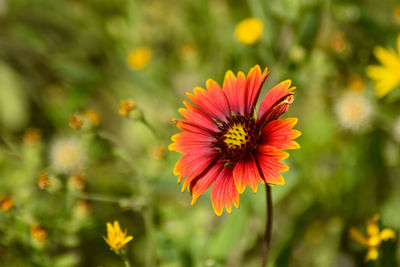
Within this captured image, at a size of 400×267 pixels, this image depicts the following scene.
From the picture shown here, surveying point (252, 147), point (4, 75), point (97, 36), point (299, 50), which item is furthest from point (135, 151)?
point (252, 147)

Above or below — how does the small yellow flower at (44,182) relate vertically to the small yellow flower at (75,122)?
below

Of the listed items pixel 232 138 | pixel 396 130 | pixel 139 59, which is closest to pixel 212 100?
pixel 232 138

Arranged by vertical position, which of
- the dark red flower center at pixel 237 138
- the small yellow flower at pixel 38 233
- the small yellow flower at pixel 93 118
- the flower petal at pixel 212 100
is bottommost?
the dark red flower center at pixel 237 138

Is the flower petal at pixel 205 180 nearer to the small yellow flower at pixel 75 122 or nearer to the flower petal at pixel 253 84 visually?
the flower petal at pixel 253 84

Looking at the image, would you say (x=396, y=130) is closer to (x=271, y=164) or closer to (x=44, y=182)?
(x=271, y=164)

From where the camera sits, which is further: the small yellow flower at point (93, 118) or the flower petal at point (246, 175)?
the small yellow flower at point (93, 118)

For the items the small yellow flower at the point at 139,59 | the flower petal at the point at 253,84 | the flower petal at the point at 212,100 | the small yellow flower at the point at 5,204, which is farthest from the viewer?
the small yellow flower at the point at 139,59

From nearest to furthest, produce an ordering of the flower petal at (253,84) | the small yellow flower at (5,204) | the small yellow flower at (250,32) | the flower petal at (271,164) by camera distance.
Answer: the flower petal at (271,164), the flower petal at (253,84), the small yellow flower at (5,204), the small yellow flower at (250,32)

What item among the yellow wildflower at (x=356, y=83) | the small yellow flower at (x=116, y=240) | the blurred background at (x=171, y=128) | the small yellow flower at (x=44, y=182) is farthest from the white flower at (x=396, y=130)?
the small yellow flower at (x=44, y=182)

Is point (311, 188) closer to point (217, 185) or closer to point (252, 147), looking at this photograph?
point (252, 147)
